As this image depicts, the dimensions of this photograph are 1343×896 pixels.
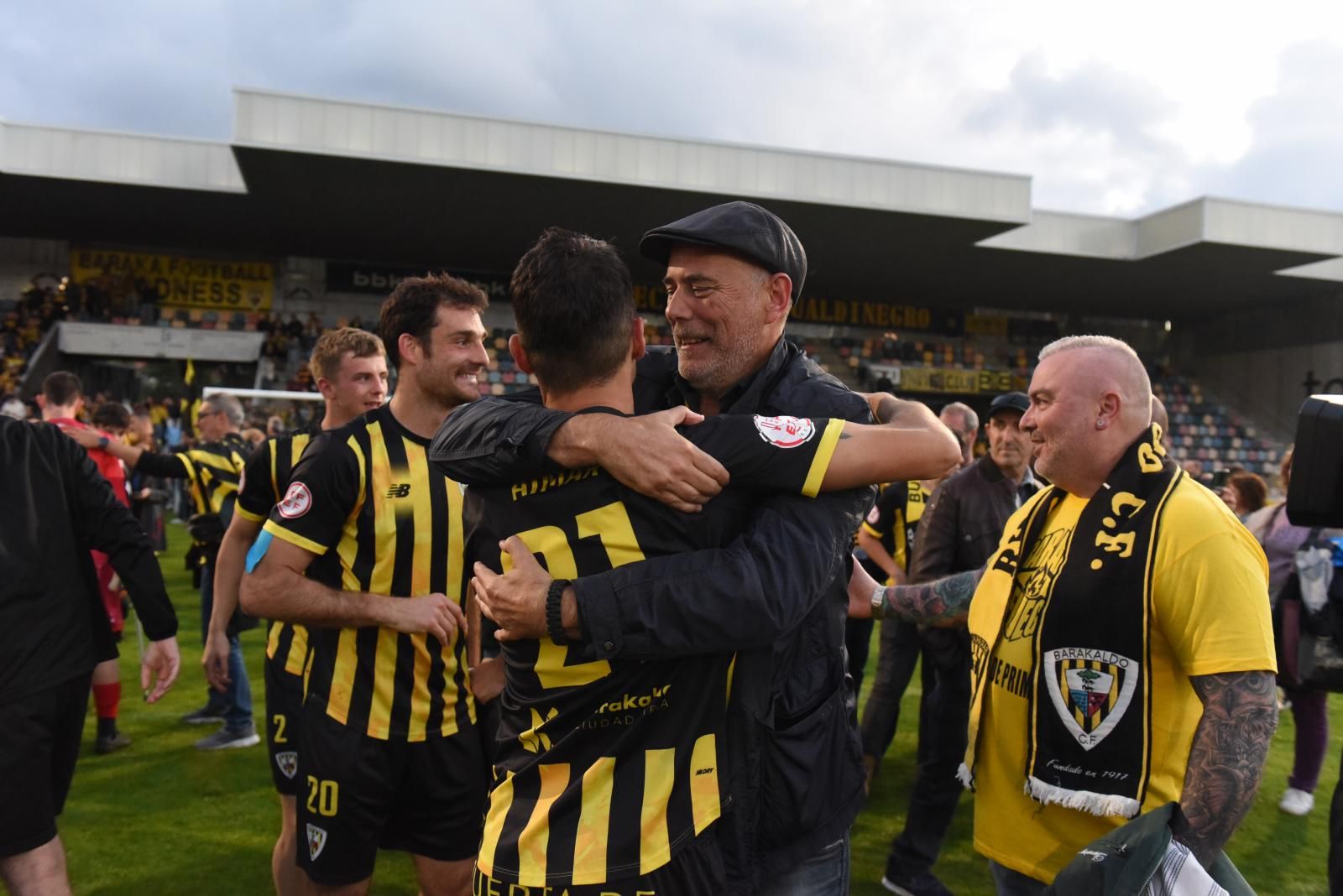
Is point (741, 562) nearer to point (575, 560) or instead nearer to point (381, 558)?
point (575, 560)

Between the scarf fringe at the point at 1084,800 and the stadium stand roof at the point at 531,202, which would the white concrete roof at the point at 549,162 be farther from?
the scarf fringe at the point at 1084,800

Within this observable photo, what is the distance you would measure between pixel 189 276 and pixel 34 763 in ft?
88.6

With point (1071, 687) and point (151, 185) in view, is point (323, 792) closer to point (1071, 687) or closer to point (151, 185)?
point (1071, 687)

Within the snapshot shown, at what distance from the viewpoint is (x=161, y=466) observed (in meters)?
6.39

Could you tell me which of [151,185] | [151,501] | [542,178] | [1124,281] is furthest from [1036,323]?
[151,501]

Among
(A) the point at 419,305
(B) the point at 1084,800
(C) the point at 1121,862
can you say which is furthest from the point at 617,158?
(C) the point at 1121,862

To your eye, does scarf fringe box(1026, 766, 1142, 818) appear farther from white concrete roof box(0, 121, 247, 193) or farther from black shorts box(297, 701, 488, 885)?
white concrete roof box(0, 121, 247, 193)

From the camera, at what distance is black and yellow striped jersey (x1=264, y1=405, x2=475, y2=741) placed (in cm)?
281

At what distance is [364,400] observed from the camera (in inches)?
154

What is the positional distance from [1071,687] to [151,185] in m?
22.9

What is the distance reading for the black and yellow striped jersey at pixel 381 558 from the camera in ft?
9.23

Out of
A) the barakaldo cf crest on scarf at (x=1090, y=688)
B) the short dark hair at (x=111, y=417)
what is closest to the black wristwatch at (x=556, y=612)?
the barakaldo cf crest on scarf at (x=1090, y=688)

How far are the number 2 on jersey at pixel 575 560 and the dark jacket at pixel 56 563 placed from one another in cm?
191

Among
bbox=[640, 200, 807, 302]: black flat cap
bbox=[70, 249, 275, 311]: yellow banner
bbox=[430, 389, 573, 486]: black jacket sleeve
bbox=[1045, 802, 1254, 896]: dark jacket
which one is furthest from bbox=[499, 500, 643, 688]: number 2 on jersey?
bbox=[70, 249, 275, 311]: yellow banner
